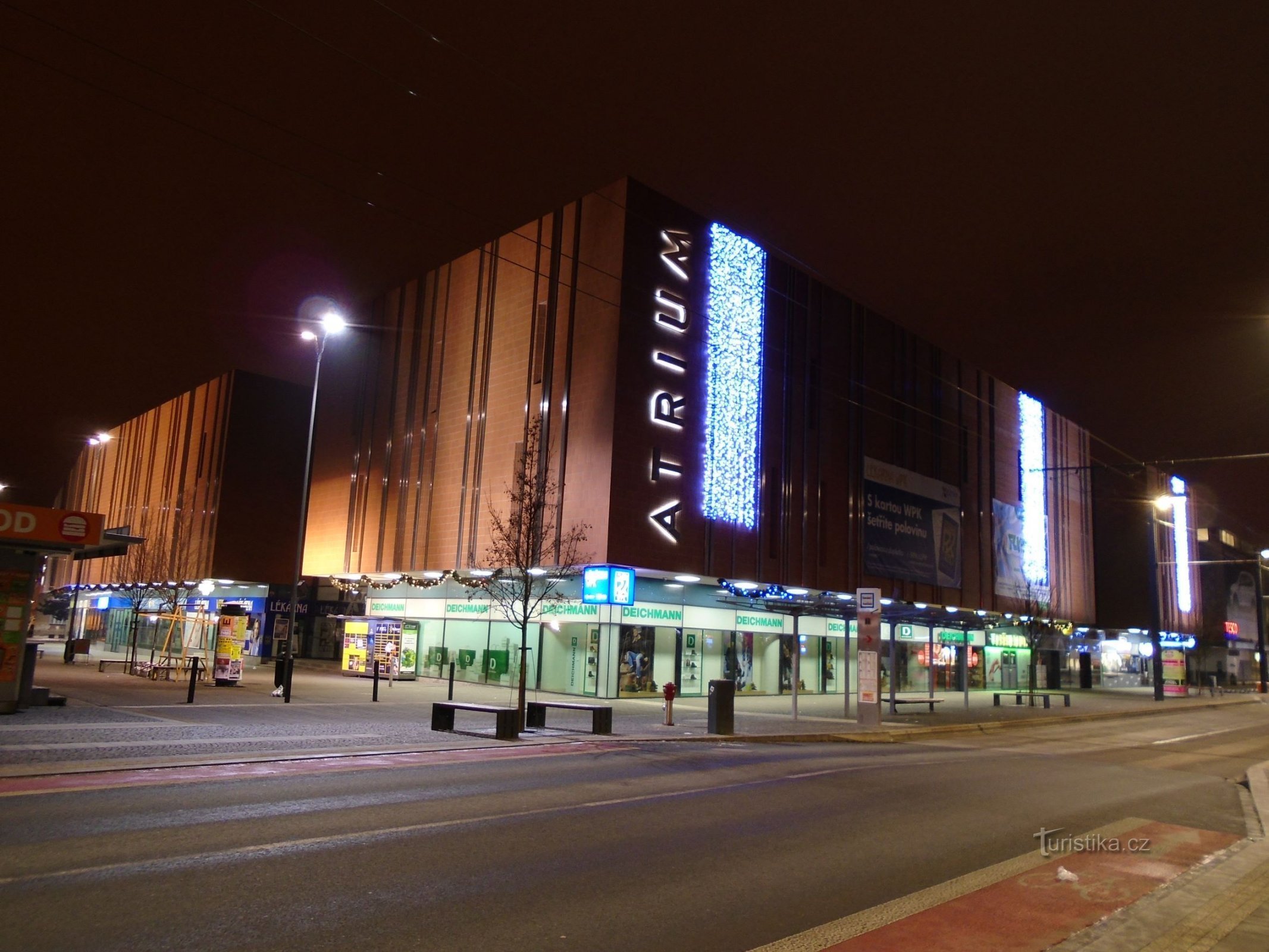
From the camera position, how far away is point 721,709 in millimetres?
20938

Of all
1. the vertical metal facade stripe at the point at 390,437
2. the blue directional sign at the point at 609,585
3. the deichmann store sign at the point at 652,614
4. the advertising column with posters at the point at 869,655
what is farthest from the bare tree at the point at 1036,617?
the vertical metal facade stripe at the point at 390,437

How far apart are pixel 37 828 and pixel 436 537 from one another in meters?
28.2

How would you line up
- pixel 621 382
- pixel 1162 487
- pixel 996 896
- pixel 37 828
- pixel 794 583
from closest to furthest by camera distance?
pixel 996 896 → pixel 37 828 → pixel 621 382 → pixel 794 583 → pixel 1162 487

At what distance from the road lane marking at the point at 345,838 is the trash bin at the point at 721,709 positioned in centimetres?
702

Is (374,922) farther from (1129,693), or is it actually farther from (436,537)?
(1129,693)

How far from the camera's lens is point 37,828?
349 inches

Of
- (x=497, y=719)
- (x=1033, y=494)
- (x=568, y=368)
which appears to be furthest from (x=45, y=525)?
(x=1033, y=494)

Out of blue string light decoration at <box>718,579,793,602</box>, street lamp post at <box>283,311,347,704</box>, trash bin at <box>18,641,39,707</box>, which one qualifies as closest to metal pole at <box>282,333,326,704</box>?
street lamp post at <box>283,311,347,704</box>

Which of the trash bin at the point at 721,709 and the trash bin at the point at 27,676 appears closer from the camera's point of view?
the trash bin at the point at 27,676

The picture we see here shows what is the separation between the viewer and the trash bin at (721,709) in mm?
20828

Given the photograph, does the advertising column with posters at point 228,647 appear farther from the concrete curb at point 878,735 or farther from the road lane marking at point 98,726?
the concrete curb at point 878,735

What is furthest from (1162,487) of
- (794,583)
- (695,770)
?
(695,770)

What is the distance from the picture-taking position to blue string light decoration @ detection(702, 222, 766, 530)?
3294 centimetres

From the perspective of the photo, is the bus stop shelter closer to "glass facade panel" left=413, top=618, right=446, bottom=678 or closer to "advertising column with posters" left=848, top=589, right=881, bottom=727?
"advertising column with posters" left=848, top=589, right=881, bottom=727
